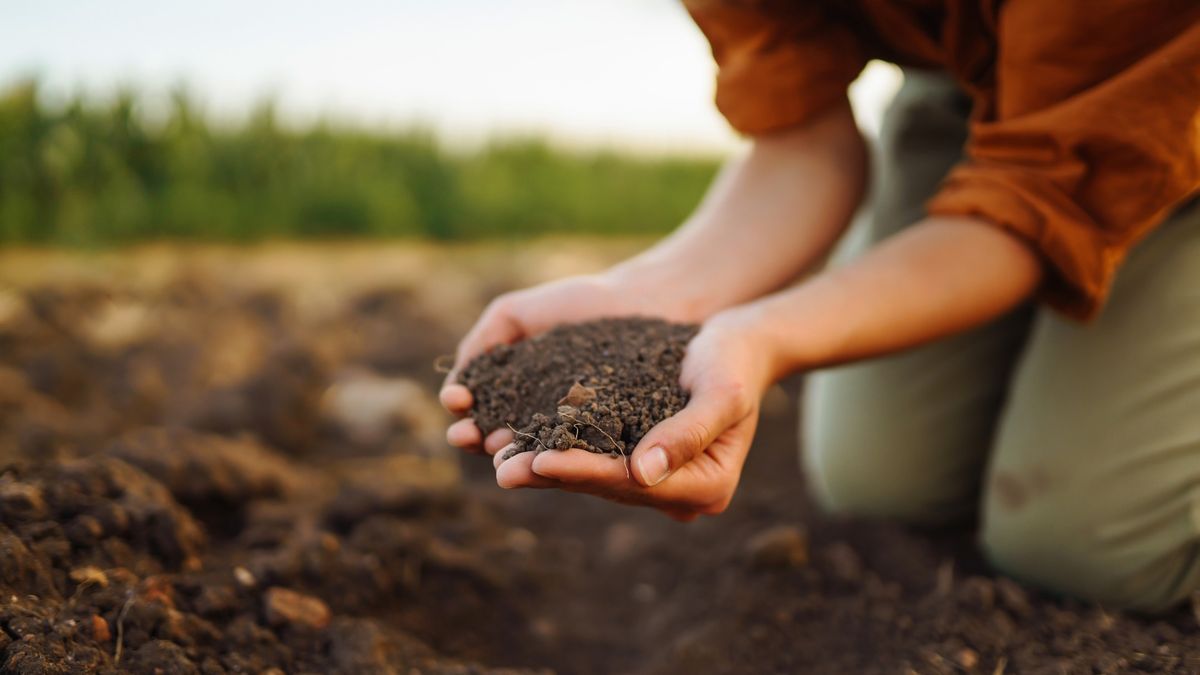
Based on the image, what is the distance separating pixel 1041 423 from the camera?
5.49 ft

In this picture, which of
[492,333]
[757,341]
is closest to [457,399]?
[492,333]

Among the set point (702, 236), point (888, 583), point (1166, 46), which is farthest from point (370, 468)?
point (1166, 46)

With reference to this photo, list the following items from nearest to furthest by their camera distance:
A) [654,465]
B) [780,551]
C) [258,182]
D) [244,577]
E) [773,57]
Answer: [654,465] → [244,577] → [773,57] → [780,551] → [258,182]

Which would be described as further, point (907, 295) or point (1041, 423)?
point (1041, 423)

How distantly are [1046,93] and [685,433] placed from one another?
0.76 m

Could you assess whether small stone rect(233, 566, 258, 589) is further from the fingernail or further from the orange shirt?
the orange shirt

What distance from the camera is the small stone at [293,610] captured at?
1.27 meters

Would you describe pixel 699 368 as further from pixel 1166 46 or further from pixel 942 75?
pixel 942 75

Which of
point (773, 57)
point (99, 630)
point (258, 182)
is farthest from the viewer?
point (258, 182)

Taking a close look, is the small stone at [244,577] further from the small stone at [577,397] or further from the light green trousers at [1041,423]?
the light green trousers at [1041,423]

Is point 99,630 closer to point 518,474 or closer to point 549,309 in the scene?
point 518,474

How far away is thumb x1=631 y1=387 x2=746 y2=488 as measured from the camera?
3.29 feet

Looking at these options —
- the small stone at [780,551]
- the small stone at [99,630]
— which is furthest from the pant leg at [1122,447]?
the small stone at [99,630]

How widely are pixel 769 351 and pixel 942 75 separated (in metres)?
1.01
